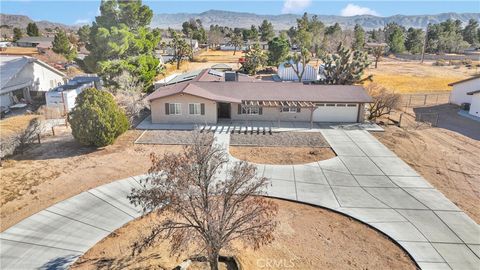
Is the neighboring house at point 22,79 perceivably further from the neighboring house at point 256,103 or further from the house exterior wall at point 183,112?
the house exterior wall at point 183,112

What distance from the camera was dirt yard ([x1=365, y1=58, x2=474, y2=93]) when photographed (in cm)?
4769

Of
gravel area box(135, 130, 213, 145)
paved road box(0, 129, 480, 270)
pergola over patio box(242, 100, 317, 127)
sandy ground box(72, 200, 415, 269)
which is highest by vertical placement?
pergola over patio box(242, 100, 317, 127)

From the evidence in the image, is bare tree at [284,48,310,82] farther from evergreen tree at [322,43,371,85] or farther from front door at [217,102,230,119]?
front door at [217,102,230,119]

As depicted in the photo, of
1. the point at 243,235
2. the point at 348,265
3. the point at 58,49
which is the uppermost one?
the point at 58,49

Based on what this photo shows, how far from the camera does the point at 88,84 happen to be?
121ft

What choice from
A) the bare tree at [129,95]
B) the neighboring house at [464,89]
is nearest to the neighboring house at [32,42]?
the bare tree at [129,95]

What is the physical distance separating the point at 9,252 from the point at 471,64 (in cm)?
8618

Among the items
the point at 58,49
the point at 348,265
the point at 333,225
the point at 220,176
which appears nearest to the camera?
the point at 348,265

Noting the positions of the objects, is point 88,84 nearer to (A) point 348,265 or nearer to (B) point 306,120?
(B) point 306,120

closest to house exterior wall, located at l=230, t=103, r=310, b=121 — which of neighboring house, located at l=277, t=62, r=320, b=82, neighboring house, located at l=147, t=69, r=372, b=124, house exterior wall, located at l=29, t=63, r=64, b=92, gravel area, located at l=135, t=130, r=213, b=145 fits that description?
neighboring house, located at l=147, t=69, r=372, b=124

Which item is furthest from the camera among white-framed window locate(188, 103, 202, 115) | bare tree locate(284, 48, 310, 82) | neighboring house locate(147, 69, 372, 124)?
bare tree locate(284, 48, 310, 82)

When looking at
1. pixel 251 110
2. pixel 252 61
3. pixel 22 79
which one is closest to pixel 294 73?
pixel 252 61

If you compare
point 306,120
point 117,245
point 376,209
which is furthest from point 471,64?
point 117,245

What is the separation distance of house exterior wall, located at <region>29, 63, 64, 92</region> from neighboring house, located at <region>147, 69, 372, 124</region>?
1639 centimetres
